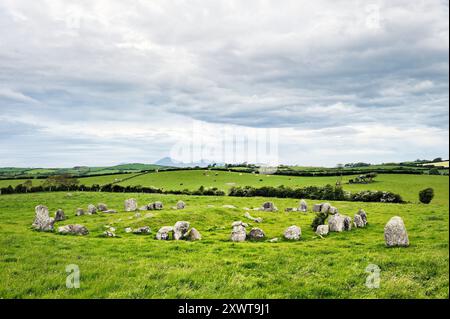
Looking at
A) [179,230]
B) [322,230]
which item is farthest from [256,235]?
[179,230]

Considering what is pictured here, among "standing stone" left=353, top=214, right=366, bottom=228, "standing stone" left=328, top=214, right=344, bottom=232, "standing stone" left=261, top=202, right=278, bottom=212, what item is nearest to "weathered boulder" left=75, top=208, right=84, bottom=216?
"standing stone" left=261, top=202, right=278, bottom=212

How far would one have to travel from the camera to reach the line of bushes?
5935cm

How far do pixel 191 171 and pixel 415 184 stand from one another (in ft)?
242

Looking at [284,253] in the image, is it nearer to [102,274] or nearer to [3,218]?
[102,274]

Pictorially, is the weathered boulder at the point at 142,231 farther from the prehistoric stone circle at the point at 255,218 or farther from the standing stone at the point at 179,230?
the prehistoric stone circle at the point at 255,218

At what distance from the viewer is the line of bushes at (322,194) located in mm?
59353

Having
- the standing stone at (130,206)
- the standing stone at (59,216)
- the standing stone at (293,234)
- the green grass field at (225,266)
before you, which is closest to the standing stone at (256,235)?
the green grass field at (225,266)

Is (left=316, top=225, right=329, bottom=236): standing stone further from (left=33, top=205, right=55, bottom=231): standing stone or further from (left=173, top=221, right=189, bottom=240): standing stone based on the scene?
(left=33, top=205, right=55, bottom=231): standing stone

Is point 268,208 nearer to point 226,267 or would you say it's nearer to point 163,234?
point 163,234

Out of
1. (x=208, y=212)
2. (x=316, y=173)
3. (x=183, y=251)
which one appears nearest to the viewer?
(x=183, y=251)

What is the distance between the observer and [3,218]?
28.2m
